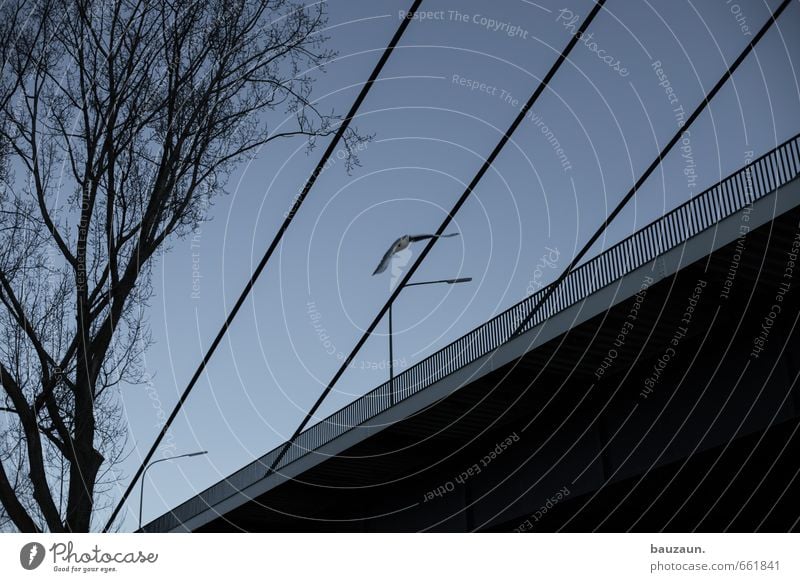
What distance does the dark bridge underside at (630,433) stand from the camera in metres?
16.1

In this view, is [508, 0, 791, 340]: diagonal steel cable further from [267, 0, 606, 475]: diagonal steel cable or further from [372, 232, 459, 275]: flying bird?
[372, 232, 459, 275]: flying bird

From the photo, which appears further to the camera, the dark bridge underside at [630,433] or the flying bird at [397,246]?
the flying bird at [397,246]

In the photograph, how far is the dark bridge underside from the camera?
1608cm

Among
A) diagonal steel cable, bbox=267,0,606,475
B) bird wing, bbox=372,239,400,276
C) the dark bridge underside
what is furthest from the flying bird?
the dark bridge underside

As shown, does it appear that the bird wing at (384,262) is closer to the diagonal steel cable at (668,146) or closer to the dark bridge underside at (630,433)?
the dark bridge underside at (630,433)

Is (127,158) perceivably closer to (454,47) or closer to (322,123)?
(322,123)

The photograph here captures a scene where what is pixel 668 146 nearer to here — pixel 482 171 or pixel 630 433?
pixel 482 171

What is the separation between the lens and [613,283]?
1759 centimetres

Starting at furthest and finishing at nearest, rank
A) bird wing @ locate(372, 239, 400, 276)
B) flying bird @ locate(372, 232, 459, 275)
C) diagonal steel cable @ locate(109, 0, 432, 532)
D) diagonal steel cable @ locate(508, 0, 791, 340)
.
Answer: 1. bird wing @ locate(372, 239, 400, 276)
2. flying bird @ locate(372, 232, 459, 275)
3. diagonal steel cable @ locate(508, 0, 791, 340)
4. diagonal steel cable @ locate(109, 0, 432, 532)

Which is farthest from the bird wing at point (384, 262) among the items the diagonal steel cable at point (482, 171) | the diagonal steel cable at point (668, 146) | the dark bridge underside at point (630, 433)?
the diagonal steel cable at point (668, 146)

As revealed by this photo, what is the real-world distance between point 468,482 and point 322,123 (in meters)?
15.3

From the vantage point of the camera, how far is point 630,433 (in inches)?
732

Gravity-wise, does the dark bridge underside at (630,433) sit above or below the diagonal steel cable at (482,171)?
below

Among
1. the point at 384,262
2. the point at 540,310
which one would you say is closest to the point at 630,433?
the point at 540,310
